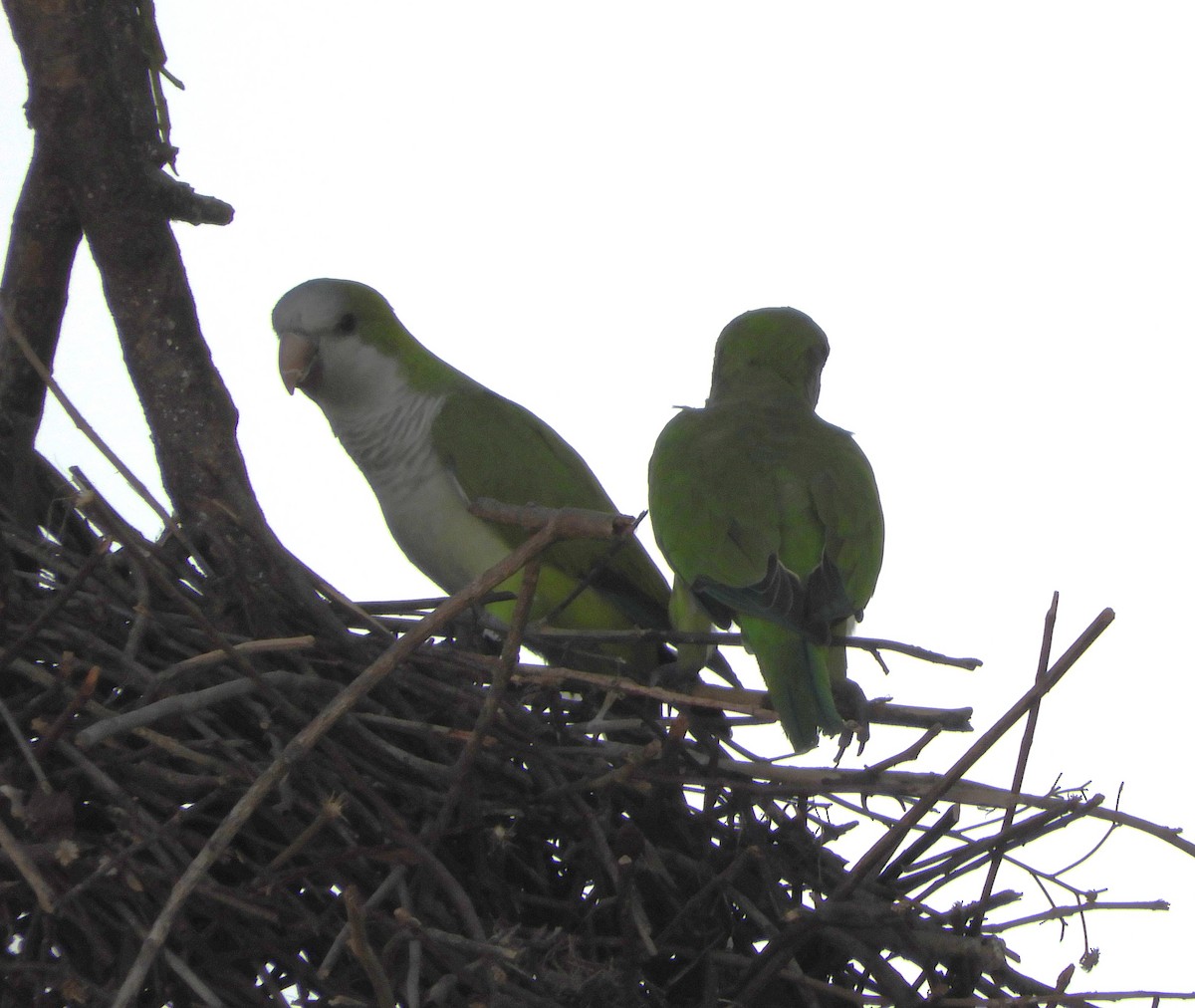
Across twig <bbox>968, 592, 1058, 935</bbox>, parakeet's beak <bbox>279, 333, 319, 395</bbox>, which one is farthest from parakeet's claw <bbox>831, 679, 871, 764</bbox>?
parakeet's beak <bbox>279, 333, 319, 395</bbox>

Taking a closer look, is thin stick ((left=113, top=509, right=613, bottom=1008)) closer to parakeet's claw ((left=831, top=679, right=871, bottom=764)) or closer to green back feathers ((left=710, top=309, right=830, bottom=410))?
parakeet's claw ((left=831, top=679, right=871, bottom=764))

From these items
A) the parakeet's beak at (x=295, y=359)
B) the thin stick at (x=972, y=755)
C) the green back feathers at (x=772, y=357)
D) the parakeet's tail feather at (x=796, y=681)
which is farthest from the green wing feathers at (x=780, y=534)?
the parakeet's beak at (x=295, y=359)

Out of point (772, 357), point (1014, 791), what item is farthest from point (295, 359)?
point (1014, 791)

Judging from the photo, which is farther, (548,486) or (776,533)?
(548,486)

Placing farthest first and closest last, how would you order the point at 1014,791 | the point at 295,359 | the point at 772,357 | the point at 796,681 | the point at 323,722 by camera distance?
the point at 772,357 < the point at 295,359 < the point at 796,681 < the point at 1014,791 < the point at 323,722

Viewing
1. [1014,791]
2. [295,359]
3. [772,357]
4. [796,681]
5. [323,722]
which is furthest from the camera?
[772,357]

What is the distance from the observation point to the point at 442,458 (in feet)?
9.35

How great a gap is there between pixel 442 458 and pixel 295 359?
0.33 m

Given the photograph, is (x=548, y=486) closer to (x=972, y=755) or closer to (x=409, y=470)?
(x=409, y=470)

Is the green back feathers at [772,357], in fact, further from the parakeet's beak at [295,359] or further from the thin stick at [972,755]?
the thin stick at [972,755]

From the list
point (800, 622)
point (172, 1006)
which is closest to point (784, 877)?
point (800, 622)

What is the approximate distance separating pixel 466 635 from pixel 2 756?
700mm

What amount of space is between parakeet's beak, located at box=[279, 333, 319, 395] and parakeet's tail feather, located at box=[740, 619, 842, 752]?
1.06 meters

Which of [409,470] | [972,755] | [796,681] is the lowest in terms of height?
[972,755]
